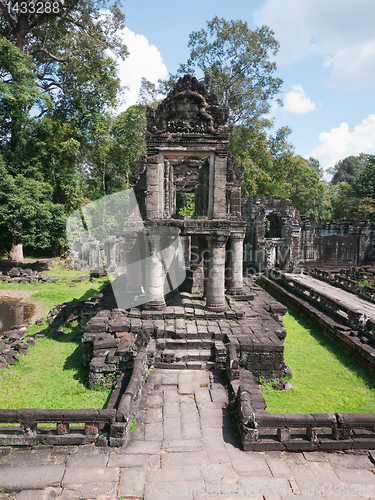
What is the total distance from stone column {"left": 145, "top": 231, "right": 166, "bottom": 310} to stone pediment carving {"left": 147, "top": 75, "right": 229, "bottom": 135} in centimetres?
378

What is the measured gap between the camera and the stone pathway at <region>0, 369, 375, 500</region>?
189 inches

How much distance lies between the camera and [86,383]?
8.71m

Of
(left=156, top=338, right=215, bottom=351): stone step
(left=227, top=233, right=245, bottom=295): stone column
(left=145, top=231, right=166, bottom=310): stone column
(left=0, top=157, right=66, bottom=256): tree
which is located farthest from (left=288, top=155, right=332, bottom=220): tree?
(left=156, top=338, right=215, bottom=351): stone step

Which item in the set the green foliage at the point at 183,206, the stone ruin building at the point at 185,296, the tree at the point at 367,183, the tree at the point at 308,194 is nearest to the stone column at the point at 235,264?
the stone ruin building at the point at 185,296

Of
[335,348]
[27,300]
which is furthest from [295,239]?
[27,300]

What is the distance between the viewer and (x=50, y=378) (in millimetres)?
9297

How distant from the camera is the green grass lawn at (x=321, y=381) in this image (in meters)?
7.86

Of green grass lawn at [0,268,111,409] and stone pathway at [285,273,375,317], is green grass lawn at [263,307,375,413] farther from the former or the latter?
green grass lawn at [0,268,111,409]

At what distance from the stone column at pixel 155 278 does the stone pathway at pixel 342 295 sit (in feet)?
28.8

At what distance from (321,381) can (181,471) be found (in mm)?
5930

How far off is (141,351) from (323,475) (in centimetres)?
501

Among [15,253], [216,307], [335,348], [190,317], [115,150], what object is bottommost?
[335,348]

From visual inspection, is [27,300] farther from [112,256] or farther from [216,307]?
[216,307]

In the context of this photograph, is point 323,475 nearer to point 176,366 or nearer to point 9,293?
point 176,366
